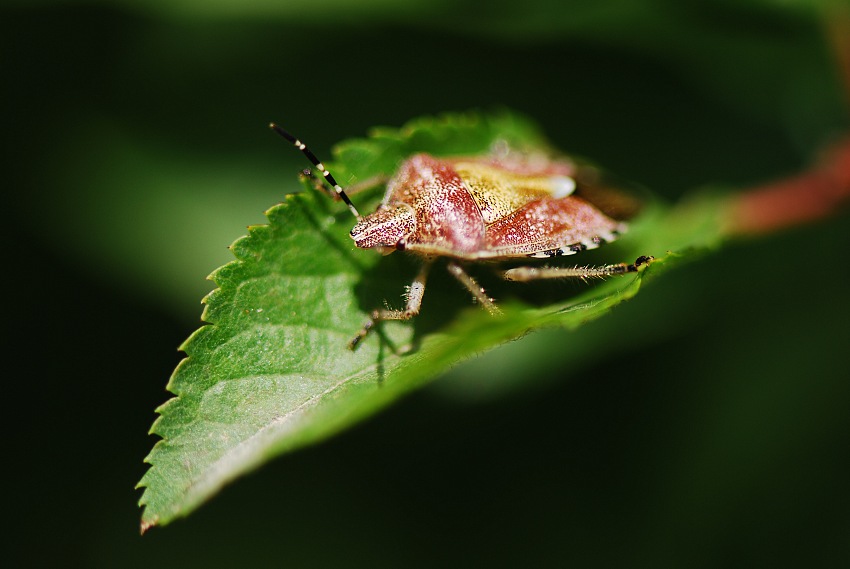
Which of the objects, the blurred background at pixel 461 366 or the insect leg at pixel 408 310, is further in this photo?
the blurred background at pixel 461 366

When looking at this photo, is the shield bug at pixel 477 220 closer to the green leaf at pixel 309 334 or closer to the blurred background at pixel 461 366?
the green leaf at pixel 309 334

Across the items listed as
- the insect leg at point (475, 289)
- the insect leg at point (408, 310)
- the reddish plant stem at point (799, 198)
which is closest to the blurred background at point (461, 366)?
the reddish plant stem at point (799, 198)

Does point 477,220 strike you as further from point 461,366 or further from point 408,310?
point 461,366

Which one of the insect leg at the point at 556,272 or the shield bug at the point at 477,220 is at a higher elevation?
the shield bug at the point at 477,220

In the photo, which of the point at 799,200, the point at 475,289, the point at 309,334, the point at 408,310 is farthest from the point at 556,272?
the point at 799,200

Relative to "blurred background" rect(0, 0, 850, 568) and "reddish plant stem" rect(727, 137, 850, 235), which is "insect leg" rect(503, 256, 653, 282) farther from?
"blurred background" rect(0, 0, 850, 568)

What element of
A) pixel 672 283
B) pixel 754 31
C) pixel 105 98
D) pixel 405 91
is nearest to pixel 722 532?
pixel 672 283

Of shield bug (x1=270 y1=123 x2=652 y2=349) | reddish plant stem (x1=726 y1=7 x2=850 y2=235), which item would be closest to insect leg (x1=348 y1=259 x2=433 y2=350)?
shield bug (x1=270 y1=123 x2=652 y2=349)
